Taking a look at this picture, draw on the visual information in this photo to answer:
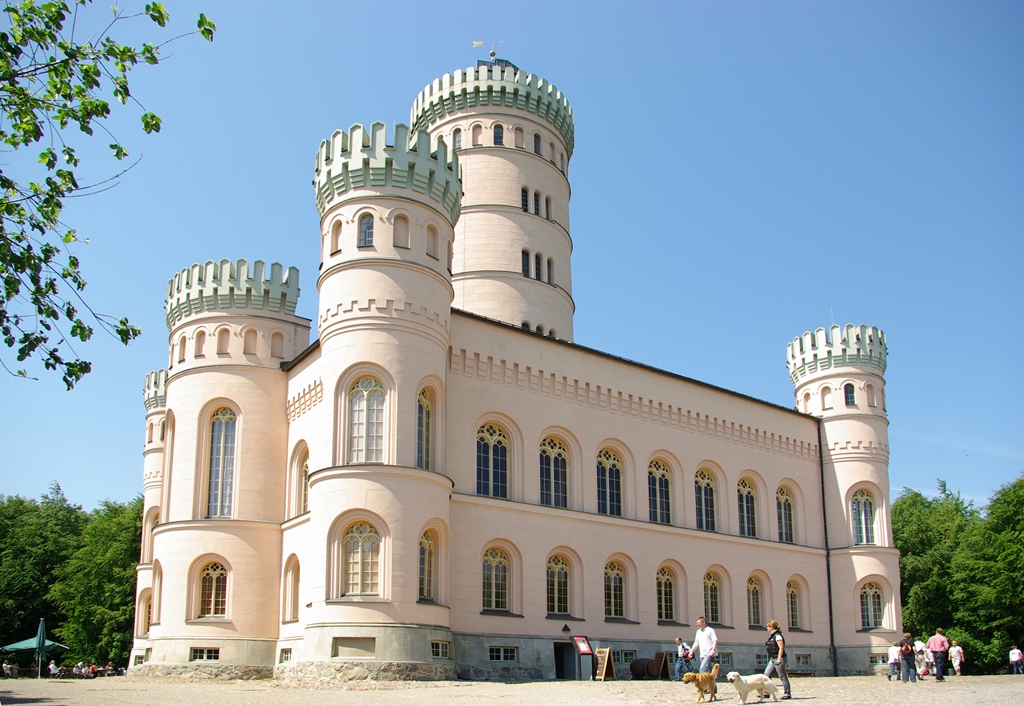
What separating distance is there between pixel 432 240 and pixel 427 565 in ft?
33.9

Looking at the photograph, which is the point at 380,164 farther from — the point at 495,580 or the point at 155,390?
the point at 155,390

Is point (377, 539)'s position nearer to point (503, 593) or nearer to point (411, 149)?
point (503, 593)

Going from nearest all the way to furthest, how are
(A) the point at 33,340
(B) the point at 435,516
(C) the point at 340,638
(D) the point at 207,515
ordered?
(A) the point at 33,340, (C) the point at 340,638, (B) the point at 435,516, (D) the point at 207,515

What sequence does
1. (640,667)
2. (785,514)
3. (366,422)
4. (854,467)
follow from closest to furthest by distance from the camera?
(366,422), (640,667), (785,514), (854,467)

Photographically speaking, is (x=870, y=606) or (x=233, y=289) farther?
(x=870, y=606)

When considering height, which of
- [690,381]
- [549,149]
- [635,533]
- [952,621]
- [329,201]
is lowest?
[952,621]

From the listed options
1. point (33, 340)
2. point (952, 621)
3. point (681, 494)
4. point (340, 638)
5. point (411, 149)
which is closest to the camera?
point (33, 340)

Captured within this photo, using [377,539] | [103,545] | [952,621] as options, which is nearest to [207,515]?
[377,539]

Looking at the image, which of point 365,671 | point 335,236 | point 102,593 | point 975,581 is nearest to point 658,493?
point 365,671

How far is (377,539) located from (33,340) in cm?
1580

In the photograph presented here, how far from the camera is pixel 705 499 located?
132 ft

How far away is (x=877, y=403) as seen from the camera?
46.1 m

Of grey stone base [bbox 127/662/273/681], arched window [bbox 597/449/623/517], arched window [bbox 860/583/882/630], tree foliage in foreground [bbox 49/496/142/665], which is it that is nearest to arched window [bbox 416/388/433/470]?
arched window [bbox 597/449/623/517]

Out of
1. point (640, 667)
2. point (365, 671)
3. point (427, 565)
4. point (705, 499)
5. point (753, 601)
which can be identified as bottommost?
point (640, 667)
